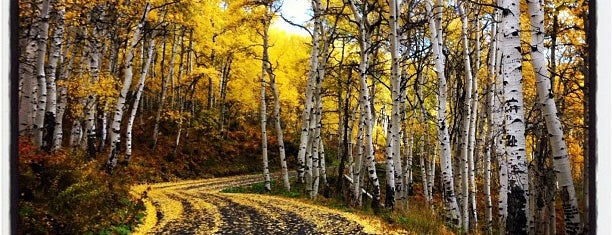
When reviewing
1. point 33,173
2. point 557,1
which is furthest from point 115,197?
point 557,1

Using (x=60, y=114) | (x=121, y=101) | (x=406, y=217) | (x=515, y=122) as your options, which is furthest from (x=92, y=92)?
(x=515, y=122)

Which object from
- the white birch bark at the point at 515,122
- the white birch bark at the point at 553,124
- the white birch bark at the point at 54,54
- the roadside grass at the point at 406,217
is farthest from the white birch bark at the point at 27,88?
the white birch bark at the point at 553,124

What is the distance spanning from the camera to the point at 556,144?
4387 millimetres

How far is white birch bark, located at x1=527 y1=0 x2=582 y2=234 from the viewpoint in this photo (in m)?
4.38

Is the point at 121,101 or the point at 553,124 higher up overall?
the point at 121,101

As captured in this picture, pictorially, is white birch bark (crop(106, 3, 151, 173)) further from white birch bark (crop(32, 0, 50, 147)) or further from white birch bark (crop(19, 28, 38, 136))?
white birch bark (crop(19, 28, 38, 136))

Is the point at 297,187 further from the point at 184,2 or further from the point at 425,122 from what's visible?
the point at 184,2

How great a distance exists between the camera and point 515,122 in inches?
180

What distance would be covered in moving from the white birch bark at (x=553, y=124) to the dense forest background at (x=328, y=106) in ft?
0.05

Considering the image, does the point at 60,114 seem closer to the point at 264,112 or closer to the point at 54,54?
the point at 54,54

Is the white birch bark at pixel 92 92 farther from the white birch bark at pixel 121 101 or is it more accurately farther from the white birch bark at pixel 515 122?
the white birch bark at pixel 515 122

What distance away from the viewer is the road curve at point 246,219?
644 cm

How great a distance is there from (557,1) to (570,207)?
473cm

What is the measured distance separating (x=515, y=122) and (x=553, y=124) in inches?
14.6
